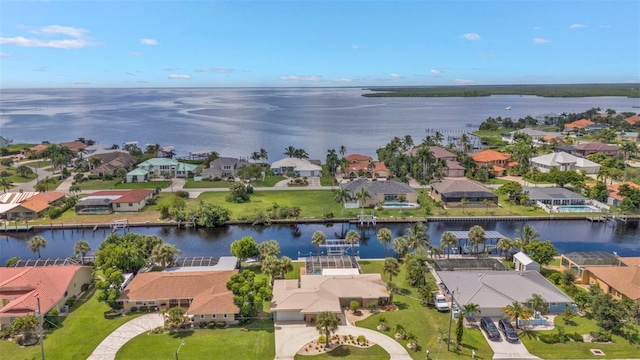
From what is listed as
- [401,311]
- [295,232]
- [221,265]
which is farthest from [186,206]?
[401,311]

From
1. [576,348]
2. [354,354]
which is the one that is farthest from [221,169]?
[576,348]

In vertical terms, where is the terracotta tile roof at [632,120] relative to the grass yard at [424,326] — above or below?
above

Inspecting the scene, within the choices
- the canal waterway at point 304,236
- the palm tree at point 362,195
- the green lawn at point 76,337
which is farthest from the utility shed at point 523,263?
the green lawn at point 76,337

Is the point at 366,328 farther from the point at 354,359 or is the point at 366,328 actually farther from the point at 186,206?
the point at 186,206

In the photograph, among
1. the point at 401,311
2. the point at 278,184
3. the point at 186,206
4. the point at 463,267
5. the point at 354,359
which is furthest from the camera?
the point at 278,184

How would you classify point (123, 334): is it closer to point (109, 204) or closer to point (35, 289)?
point (35, 289)

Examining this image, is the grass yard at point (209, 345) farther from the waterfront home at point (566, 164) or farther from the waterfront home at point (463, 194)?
the waterfront home at point (566, 164)
